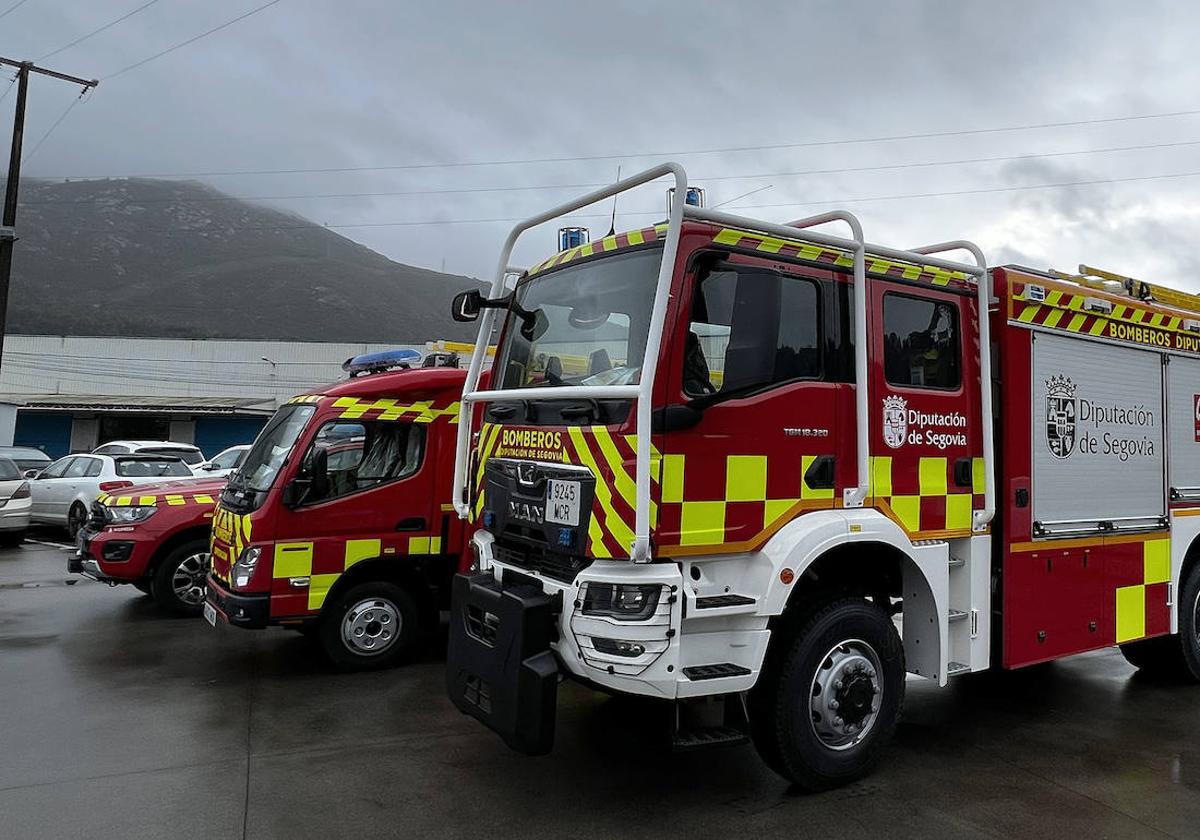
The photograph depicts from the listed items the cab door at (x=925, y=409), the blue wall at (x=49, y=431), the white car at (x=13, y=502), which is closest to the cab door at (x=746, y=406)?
the cab door at (x=925, y=409)

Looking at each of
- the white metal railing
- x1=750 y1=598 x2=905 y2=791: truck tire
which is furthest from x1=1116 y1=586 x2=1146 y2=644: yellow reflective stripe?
x1=750 y1=598 x2=905 y2=791: truck tire

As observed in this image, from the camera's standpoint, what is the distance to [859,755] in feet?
13.5

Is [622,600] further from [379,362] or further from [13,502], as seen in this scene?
[13,502]

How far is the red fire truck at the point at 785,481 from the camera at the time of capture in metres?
3.58

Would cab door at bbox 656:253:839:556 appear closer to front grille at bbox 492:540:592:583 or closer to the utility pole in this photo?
front grille at bbox 492:540:592:583

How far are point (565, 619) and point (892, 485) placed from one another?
A: 183 cm

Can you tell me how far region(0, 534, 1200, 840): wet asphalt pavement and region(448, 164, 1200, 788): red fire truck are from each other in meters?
0.40

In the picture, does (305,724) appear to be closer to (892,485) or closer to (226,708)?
(226,708)

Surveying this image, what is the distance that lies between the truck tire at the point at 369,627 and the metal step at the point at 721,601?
3.59 metres

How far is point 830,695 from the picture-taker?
4004mm

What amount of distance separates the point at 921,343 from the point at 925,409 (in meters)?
0.38

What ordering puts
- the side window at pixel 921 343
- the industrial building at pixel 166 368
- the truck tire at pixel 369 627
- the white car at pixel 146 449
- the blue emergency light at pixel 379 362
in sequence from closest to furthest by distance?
the side window at pixel 921 343 → the truck tire at pixel 369 627 → the blue emergency light at pixel 379 362 → the white car at pixel 146 449 → the industrial building at pixel 166 368

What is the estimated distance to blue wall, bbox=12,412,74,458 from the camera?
31859 millimetres

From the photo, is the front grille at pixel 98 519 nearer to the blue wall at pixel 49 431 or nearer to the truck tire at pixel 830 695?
the truck tire at pixel 830 695
